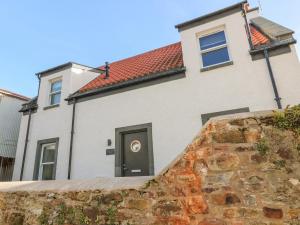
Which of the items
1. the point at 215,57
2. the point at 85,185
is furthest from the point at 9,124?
the point at 215,57

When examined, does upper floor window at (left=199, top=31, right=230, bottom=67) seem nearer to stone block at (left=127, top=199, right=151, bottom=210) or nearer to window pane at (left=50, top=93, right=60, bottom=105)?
stone block at (left=127, top=199, right=151, bottom=210)

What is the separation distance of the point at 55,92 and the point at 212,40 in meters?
7.90

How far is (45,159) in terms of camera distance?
991 centimetres

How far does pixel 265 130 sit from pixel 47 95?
10.8 metres

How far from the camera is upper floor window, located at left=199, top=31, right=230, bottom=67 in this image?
307 inches

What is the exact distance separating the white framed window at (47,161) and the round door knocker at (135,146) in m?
3.73

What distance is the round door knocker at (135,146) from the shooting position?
802 cm

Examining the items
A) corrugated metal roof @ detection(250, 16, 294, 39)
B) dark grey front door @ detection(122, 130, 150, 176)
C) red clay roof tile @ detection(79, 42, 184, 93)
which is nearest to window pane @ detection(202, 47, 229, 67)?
red clay roof tile @ detection(79, 42, 184, 93)

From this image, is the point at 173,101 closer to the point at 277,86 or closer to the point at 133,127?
the point at 133,127

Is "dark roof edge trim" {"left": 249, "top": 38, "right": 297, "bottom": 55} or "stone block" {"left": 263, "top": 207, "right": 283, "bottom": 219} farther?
"dark roof edge trim" {"left": 249, "top": 38, "right": 297, "bottom": 55}

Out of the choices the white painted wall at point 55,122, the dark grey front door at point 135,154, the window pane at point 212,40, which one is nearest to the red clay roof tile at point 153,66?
the white painted wall at point 55,122

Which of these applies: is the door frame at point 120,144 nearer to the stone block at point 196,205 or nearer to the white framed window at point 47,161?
the white framed window at point 47,161

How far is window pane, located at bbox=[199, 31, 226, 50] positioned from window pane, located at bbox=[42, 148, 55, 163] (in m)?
7.84

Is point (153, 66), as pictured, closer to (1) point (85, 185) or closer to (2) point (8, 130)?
(1) point (85, 185)
